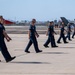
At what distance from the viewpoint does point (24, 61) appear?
607 inches

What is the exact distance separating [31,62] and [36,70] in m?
2.32

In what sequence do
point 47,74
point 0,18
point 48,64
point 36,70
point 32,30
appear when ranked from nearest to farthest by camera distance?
1. point 47,74
2. point 36,70
3. point 48,64
4. point 0,18
5. point 32,30

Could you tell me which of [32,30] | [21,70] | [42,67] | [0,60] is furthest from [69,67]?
[32,30]

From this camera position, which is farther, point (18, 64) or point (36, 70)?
point (18, 64)

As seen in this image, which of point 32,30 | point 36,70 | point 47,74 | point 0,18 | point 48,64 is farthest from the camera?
point 32,30

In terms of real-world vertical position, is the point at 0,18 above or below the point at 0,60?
above

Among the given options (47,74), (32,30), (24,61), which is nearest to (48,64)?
(24,61)

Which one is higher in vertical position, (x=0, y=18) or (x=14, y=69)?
(x=0, y=18)

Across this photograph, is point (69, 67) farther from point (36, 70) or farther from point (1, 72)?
point (1, 72)

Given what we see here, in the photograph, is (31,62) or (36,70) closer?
(36,70)

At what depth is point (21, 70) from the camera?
12.7 metres

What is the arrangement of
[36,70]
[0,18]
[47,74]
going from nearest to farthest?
[47,74]
[36,70]
[0,18]

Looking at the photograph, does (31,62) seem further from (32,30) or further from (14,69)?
(32,30)

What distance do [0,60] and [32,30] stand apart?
3.85 m
